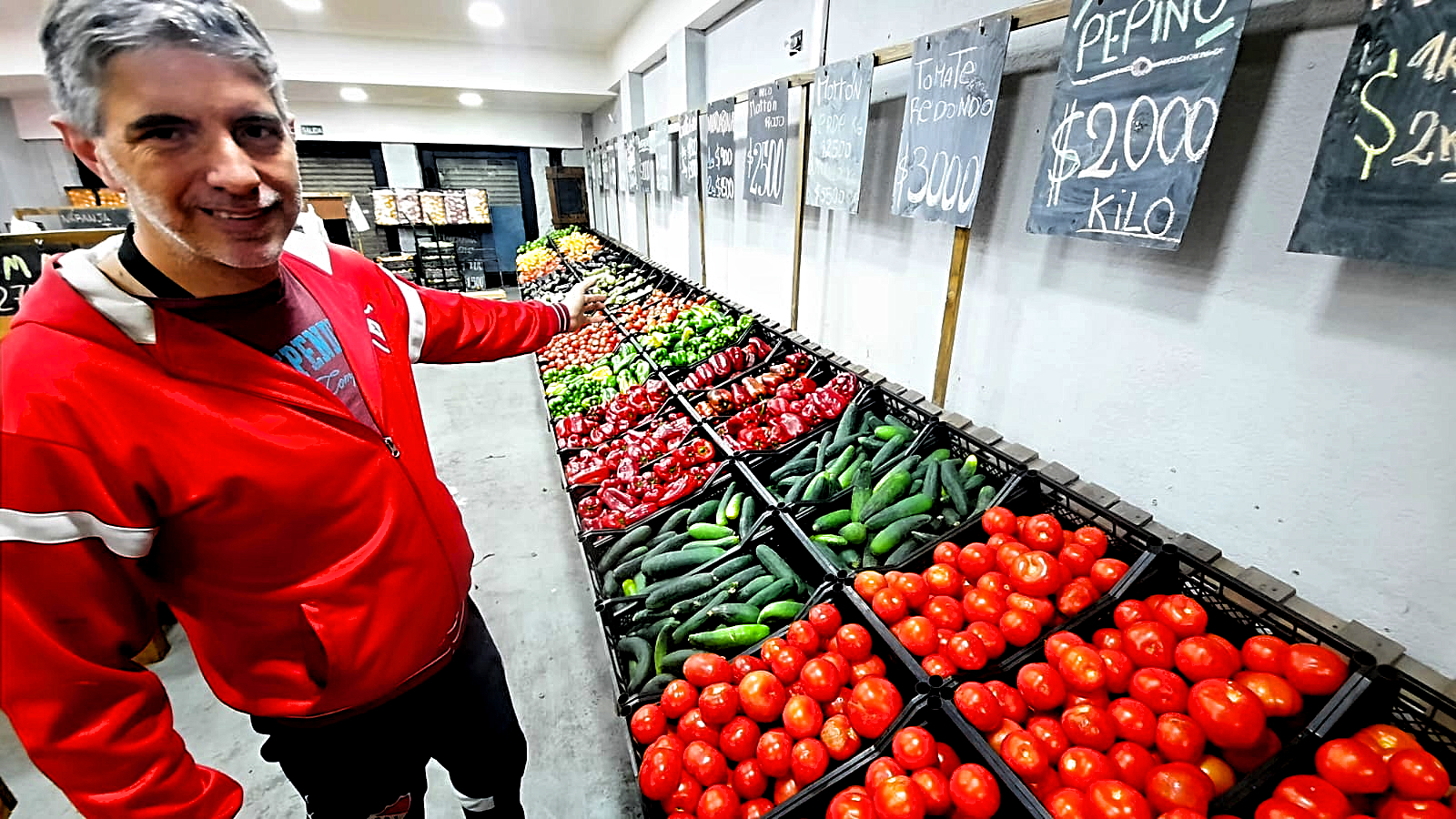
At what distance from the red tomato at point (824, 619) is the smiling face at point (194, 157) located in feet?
4.52

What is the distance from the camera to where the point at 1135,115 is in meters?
1.37

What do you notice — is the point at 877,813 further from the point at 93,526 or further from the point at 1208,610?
the point at 93,526

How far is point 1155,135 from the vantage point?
4.38ft

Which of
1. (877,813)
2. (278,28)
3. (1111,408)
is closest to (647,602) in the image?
(877,813)

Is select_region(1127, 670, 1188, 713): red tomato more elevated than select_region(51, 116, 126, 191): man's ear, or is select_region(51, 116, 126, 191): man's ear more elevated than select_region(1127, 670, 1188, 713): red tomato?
select_region(51, 116, 126, 191): man's ear

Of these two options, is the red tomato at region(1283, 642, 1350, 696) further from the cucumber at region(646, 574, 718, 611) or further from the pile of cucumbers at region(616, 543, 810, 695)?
the cucumber at region(646, 574, 718, 611)

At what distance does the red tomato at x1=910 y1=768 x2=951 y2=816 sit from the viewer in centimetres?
105

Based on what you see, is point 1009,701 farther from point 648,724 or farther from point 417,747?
point 417,747

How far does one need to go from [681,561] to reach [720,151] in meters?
3.12

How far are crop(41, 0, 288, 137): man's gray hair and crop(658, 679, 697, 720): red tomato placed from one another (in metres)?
1.44

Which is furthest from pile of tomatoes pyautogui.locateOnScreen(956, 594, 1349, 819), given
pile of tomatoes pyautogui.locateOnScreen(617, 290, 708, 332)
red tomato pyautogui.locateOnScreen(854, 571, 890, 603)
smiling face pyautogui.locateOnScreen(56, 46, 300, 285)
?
pile of tomatoes pyautogui.locateOnScreen(617, 290, 708, 332)

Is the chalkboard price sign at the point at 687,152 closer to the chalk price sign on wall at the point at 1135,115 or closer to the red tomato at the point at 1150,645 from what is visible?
the chalk price sign on wall at the point at 1135,115

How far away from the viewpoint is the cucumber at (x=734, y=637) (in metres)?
1.56

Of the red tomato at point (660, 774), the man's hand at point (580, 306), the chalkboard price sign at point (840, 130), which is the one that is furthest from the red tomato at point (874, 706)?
the chalkboard price sign at point (840, 130)
